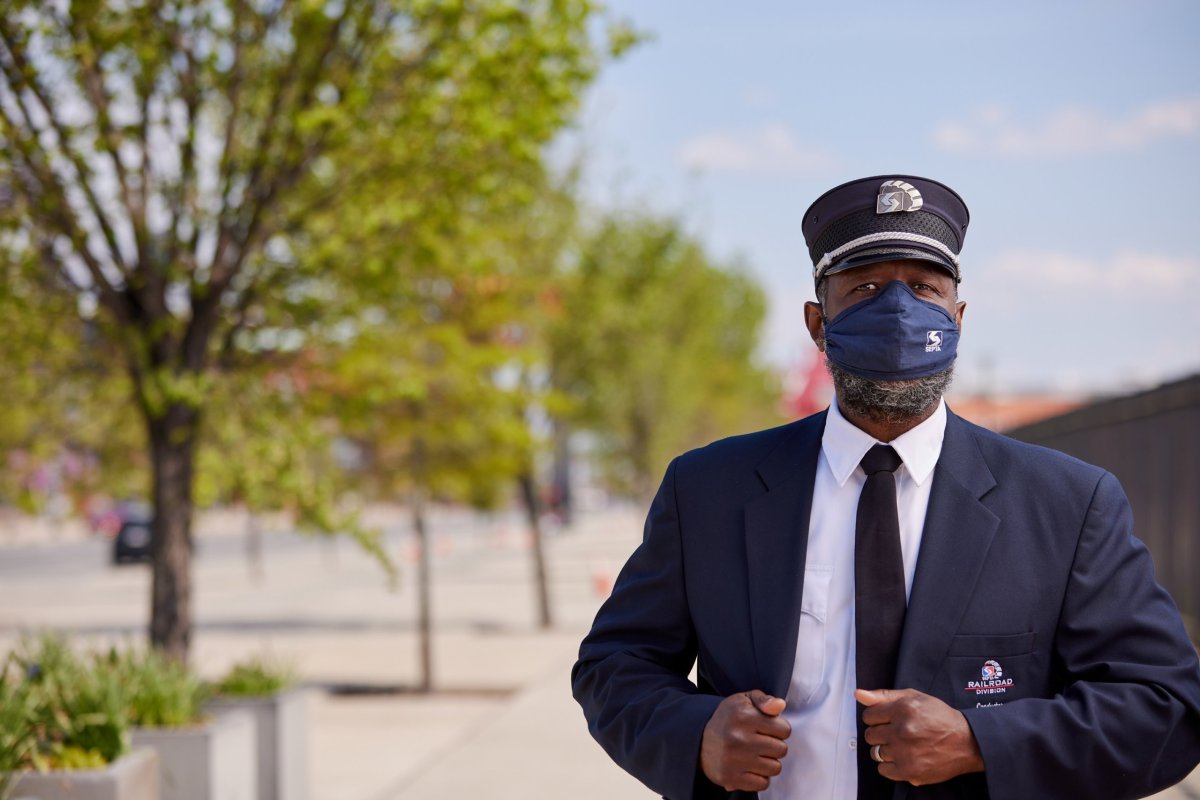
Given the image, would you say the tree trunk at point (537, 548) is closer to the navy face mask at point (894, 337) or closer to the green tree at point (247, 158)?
the green tree at point (247, 158)

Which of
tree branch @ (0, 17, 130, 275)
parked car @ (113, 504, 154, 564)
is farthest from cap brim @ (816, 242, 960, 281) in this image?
parked car @ (113, 504, 154, 564)

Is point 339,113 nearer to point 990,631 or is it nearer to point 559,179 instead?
point 990,631

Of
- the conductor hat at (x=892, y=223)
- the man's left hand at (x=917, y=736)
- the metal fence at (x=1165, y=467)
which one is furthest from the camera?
the metal fence at (x=1165, y=467)

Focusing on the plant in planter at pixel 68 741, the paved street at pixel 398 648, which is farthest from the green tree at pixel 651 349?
the plant in planter at pixel 68 741

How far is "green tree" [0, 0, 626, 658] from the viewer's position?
7934 mm

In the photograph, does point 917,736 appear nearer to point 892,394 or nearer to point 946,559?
point 946,559

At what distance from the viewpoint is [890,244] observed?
229 cm

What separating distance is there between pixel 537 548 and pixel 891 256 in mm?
16680

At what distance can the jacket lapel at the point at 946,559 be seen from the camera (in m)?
2.18

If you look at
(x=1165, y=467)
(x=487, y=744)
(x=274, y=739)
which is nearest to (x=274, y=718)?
(x=274, y=739)

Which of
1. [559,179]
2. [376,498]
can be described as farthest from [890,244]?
[559,179]

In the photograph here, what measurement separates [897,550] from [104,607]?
77.8 feet

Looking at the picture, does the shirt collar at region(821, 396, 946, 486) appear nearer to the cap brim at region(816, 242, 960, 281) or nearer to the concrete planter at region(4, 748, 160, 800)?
the cap brim at region(816, 242, 960, 281)

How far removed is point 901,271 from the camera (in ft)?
7.59
